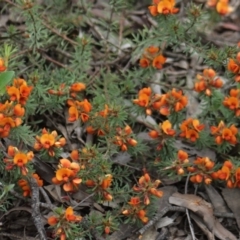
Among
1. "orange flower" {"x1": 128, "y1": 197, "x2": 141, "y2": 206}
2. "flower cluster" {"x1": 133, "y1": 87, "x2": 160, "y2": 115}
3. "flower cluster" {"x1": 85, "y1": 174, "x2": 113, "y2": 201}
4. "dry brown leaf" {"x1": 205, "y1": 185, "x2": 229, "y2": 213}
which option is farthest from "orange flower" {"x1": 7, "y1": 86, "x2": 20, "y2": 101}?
"dry brown leaf" {"x1": 205, "y1": 185, "x2": 229, "y2": 213}

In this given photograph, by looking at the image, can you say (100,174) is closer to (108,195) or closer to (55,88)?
(108,195)

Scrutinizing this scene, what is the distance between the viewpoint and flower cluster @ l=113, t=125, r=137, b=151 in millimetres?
3246

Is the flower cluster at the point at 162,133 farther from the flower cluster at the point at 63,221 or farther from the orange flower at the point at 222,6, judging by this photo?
the orange flower at the point at 222,6

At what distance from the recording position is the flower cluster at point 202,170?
3.32m

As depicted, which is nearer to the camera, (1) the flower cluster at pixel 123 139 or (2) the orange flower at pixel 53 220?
(2) the orange flower at pixel 53 220

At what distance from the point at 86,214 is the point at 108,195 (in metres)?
0.34

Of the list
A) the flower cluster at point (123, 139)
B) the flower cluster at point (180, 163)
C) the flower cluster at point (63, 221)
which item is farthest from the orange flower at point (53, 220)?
the flower cluster at point (180, 163)

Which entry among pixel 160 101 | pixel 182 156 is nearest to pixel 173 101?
pixel 160 101

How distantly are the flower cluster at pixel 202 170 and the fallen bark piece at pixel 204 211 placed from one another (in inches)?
6.6

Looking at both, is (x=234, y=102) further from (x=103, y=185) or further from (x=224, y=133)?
(x=103, y=185)

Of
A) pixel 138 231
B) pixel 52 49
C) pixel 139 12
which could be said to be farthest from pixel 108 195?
pixel 139 12

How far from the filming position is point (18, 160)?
9.68 feet

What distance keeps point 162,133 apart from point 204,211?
515 millimetres

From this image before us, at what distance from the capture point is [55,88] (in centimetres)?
348
